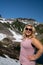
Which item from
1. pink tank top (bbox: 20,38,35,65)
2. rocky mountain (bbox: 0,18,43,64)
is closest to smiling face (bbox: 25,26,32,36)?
pink tank top (bbox: 20,38,35,65)

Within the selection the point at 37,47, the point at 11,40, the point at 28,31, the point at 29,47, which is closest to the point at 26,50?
the point at 29,47

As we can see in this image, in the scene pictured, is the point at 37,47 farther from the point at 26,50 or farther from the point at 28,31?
the point at 28,31

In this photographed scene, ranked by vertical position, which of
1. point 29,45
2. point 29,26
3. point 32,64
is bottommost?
point 32,64

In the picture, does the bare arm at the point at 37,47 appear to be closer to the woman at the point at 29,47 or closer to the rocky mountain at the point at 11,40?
the woman at the point at 29,47

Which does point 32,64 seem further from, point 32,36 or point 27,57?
point 32,36

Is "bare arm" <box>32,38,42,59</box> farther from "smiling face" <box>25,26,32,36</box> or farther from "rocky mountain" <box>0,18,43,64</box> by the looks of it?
"rocky mountain" <box>0,18,43,64</box>

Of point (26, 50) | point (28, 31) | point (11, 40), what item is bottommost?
point (11, 40)

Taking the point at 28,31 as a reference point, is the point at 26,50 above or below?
below

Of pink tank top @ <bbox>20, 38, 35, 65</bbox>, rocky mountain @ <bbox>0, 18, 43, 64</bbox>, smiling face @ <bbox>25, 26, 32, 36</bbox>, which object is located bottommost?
rocky mountain @ <bbox>0, 18, 43, 64</bbox>

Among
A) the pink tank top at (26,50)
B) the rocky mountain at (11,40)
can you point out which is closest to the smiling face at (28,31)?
the pink tank top at (26,50)

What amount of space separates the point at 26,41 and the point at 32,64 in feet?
1.89

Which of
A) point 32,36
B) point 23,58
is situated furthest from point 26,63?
point 32,36

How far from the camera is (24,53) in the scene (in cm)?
713

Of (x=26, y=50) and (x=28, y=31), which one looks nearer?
(x=26, y=50)
